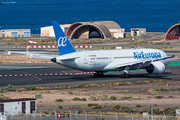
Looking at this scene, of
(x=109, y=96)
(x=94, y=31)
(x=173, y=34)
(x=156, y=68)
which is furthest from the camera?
(x=94, y=31)

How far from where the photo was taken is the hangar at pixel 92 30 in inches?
5530

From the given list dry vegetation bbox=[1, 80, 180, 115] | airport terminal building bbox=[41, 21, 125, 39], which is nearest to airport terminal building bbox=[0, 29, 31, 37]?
airport terminal building bbox=[41, 21, 125, 39]

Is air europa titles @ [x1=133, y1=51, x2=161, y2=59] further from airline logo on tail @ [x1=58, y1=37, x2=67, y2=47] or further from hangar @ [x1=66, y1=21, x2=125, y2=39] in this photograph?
hangar @ [x1=66, y1=21, x2=125, y2=39]

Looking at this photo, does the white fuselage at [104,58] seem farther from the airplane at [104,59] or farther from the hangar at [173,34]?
the hangar at [173,34]

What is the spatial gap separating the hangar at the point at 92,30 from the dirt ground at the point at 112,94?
289 ft

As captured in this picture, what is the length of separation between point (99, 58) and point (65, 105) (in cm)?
2157

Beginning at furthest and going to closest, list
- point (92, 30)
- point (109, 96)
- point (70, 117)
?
point (92, 30) → point (109, 96) → point (70, 117)

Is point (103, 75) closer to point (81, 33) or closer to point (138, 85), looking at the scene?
point (138, 85)

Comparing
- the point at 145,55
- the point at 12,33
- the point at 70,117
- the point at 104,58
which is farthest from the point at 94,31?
the point at 70,117

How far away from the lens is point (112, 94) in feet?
147

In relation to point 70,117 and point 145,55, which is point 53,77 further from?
point 70,117

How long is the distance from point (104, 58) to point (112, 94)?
46.6 ft

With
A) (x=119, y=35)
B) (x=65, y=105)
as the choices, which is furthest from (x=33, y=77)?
(x=119, y=35)

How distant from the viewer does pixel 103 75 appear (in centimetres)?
6266
